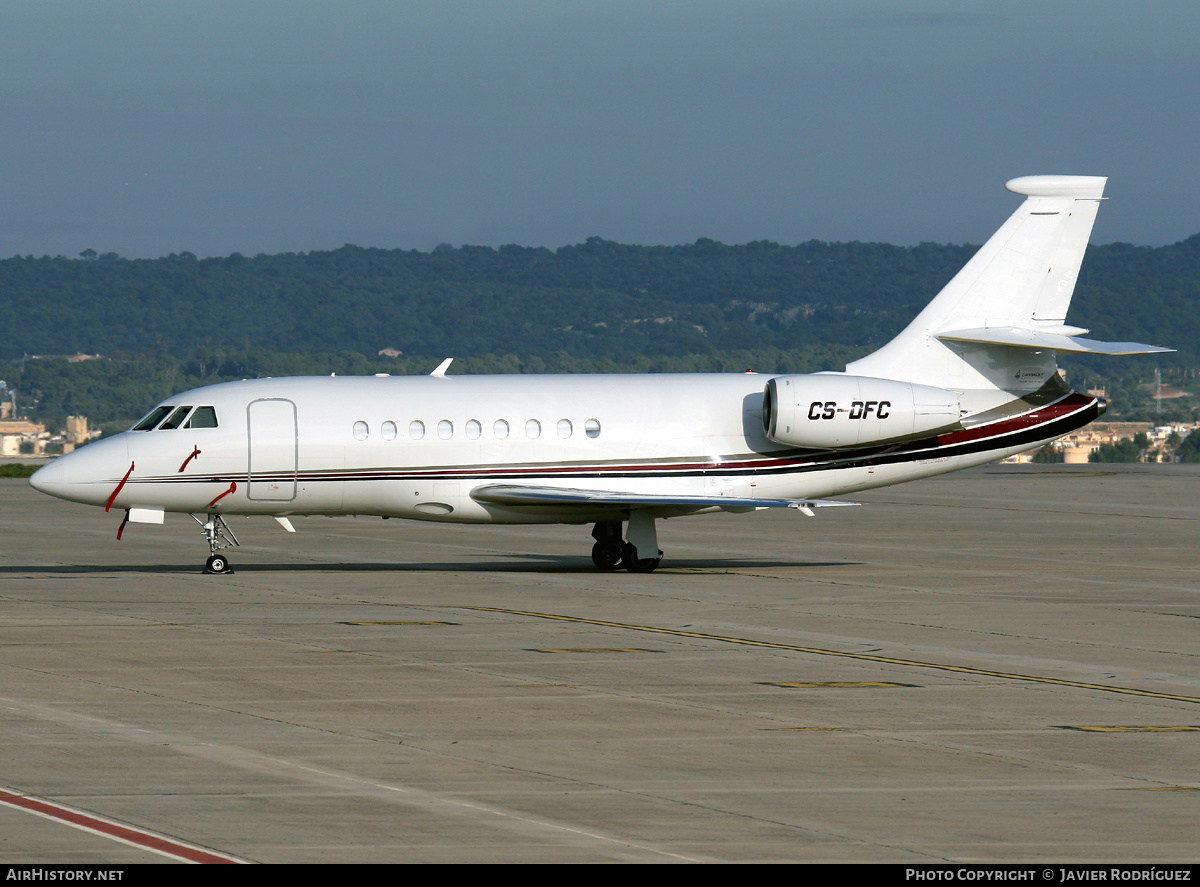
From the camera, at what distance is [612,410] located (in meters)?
27.6

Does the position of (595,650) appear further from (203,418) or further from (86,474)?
(86,474)

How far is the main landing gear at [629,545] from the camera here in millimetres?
27359

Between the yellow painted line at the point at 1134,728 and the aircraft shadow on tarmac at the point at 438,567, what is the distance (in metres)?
14.0

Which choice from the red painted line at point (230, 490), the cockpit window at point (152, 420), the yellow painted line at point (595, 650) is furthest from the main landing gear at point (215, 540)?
the yellow painted line at point (595, 650)

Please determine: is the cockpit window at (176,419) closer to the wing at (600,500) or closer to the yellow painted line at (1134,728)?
the wing at (600,500)

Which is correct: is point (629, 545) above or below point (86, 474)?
below

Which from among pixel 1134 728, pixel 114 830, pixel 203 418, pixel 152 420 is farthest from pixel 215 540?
pixel 114 830

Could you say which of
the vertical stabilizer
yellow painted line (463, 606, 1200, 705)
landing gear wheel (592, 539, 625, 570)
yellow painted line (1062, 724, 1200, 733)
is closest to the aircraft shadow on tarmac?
landing gear wheel (592, 539, 625, 570)

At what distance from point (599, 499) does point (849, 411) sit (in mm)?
4408

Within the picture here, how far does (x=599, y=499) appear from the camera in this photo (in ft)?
86.3

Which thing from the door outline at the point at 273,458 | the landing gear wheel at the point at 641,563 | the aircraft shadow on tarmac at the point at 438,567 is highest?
the door outline at the point at 273,458

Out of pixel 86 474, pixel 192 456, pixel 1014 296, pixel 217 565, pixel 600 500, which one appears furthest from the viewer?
pixel 1014 296
